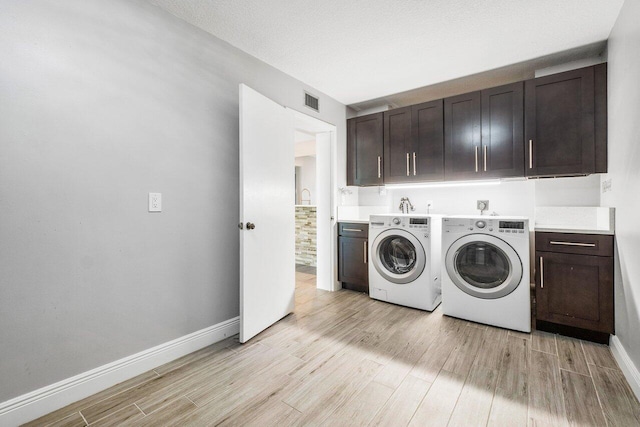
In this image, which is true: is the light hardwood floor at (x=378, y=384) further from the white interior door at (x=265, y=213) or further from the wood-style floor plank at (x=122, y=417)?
the white interior door at (x=265, y=213)

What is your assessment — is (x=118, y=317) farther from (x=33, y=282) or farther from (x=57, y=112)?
(x=57, y=112)

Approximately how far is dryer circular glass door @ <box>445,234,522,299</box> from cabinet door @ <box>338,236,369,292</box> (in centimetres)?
98

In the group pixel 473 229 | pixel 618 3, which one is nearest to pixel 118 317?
pixel 473 229

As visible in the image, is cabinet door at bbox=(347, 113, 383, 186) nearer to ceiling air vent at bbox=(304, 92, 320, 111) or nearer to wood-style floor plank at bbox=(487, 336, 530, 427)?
ceiling air vent at bbox=(304, 92, 320, 111)

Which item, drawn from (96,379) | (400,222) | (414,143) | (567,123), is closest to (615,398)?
(400,222)

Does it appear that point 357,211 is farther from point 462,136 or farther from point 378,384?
point 378,384

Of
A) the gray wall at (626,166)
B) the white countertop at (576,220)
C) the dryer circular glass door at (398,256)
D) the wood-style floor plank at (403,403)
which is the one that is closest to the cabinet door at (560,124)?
the gray wall at (626,166)

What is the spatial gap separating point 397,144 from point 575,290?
6.95ft

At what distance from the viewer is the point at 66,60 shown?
150 cm

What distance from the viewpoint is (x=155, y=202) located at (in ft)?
6.08

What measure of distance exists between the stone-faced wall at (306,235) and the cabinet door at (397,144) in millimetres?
1895

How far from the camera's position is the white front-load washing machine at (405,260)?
2.80 meters

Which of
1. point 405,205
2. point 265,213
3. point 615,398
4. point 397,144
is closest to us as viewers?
point 615,398

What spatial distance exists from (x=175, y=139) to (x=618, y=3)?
3.08 metres
